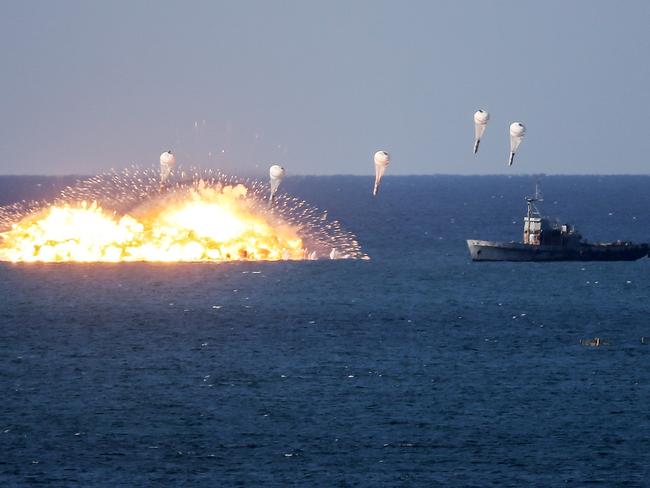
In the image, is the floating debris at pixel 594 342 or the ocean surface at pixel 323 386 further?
the floating debris at pixel 594 342

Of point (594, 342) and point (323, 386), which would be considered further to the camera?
point (594, 342)

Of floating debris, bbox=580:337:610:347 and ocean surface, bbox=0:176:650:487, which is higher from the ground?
floating debris, bbox=580:337:610:347

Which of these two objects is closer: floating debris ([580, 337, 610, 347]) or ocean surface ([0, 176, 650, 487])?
ocean surface ([0, 176, 650, 487])

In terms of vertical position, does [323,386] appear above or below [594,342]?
below

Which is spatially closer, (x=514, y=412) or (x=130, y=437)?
(x=130, y=437)

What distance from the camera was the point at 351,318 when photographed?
493ft

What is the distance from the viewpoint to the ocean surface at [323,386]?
266 feet

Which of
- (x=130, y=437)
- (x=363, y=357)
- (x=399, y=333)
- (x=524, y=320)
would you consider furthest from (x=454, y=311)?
(x=130, y=437)

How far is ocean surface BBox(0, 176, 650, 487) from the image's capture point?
81062 millimetres

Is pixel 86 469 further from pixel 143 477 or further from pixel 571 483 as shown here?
pixel 571 483

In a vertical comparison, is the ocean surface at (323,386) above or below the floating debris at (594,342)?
below

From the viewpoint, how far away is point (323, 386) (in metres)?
106

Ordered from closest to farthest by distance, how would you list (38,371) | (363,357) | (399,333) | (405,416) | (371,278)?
(405,416), (38,371), (363,357), (399,333), (371,278)

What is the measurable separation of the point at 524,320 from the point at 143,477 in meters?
76.7
